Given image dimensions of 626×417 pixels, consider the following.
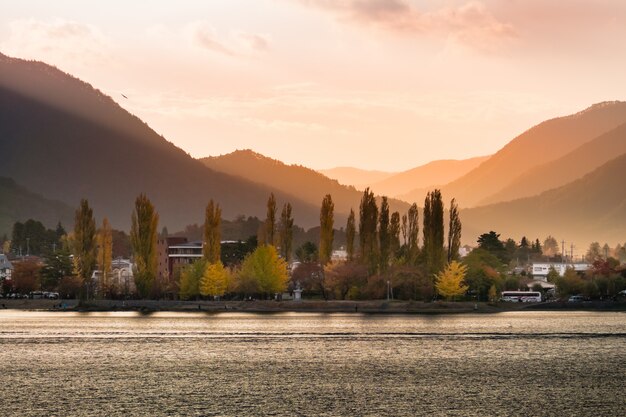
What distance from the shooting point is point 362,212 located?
17425cm

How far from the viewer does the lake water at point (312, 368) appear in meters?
65.2

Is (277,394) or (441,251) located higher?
(441,251)

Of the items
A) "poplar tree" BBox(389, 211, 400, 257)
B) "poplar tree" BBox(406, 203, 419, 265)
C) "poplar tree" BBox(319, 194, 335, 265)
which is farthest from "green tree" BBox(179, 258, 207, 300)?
"poplar tree" BBox(406, 203, 419, 265)

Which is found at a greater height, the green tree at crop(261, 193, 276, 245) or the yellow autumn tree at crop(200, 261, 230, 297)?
the green tree at crop(261, 193, 276, 245)

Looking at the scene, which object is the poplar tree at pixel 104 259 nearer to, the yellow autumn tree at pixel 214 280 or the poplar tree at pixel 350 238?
the yellow autumn tree at pixel 214 280

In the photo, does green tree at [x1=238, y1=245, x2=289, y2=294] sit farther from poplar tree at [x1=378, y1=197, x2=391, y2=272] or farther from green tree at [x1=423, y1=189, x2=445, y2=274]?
green tree at [x1=423, y1=189, x2=445, y2=274]

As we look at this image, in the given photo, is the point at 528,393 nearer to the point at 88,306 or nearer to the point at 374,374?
the point at 374,374

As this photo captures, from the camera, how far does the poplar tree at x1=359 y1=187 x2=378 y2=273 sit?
6678 inches

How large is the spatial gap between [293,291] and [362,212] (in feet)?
97.4

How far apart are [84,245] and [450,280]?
7437 centimetres

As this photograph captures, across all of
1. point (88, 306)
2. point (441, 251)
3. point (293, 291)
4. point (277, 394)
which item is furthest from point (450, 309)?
point (277, 394)

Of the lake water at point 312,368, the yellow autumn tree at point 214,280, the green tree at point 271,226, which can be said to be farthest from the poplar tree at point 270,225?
the lake water at point 312,368

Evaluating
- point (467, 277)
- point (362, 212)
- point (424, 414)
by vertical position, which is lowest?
point (424, 414)

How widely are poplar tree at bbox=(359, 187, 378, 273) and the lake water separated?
86.9ft
